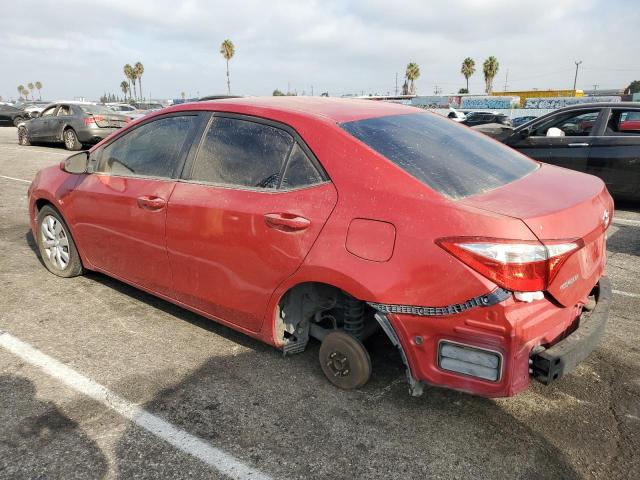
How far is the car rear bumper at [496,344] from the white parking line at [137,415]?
90 cm

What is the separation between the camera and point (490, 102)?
48.2 metres

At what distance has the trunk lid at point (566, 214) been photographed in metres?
2.25

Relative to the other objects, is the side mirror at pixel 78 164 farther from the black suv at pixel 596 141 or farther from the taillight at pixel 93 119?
the taillight at pixel 93 119

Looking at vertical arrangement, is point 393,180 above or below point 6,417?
above

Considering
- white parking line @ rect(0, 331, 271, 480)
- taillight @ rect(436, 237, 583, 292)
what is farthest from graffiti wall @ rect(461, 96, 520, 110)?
white parking line @ rect(0, 331, 271, 480)

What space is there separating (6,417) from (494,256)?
8.28 feet

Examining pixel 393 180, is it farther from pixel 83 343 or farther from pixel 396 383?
pixel 83 343

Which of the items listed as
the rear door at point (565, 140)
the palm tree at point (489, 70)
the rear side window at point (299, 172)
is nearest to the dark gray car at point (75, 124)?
the rear door at point (565, 140)

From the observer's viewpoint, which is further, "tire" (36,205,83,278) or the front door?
"tire" (36,205,83,278)

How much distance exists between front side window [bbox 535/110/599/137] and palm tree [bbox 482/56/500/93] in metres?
71.5

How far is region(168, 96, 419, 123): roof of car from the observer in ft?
9.64

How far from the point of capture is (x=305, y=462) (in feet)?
7.55

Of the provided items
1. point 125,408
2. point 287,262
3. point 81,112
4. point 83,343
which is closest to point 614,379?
point 287,262

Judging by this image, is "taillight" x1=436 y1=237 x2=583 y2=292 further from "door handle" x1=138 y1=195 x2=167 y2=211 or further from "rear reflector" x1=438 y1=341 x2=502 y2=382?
"door handle" x1=138 y1=195 x2=167 y2=211
